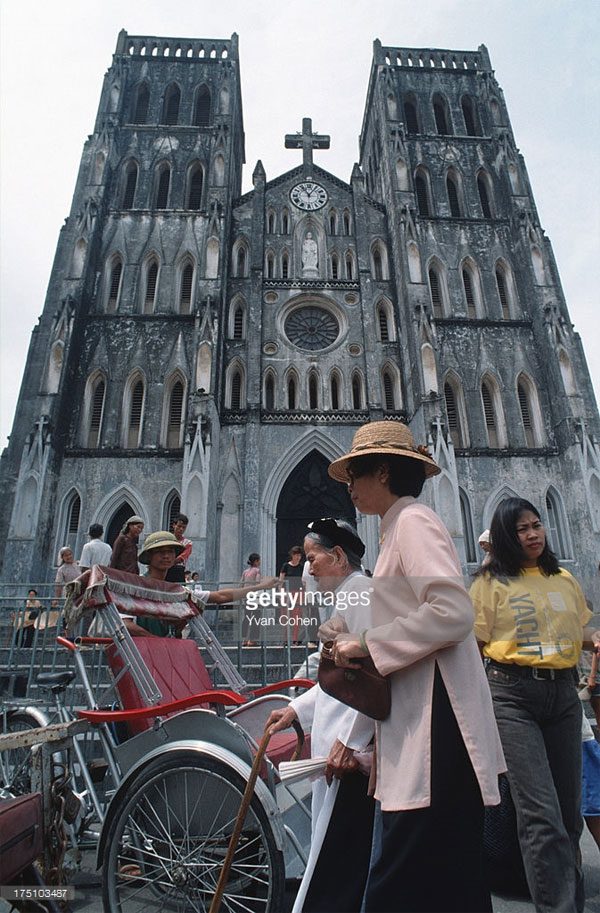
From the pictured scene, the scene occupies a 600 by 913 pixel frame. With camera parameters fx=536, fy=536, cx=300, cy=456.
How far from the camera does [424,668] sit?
1566mm

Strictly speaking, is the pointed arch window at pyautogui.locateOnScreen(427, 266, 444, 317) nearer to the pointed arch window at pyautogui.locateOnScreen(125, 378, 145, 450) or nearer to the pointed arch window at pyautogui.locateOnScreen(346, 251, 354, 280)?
the pointed arch window at pyautogui.locateOnScreen(346, 251, 354, 280)

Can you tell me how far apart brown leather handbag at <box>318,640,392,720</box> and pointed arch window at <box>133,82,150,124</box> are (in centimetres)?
2321

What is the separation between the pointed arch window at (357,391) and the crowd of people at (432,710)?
1356 cm

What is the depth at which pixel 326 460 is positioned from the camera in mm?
15664

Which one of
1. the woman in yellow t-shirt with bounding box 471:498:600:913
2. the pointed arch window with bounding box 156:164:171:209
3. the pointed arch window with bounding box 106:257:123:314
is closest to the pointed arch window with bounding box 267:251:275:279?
the pointed arch window with bounding box 156:164:171:209

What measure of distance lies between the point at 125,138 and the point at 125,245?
503 centimetres

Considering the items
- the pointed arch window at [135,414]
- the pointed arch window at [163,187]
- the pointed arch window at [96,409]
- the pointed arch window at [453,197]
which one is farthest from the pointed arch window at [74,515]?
the pointed arch window at [453,197]

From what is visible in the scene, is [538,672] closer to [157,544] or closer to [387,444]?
[387,444]

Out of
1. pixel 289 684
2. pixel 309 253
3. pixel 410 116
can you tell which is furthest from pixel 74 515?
pixel 410 116

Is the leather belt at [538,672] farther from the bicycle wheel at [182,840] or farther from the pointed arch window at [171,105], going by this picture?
the pointed arch window at [171,105]

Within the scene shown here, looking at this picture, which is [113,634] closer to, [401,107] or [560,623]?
[560,623]

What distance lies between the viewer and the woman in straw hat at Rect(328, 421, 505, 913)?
4.78 feet

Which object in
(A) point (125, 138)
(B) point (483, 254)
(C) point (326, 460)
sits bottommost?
(C) point (326, 460)

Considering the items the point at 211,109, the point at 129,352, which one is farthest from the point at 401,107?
the point at 129,352
